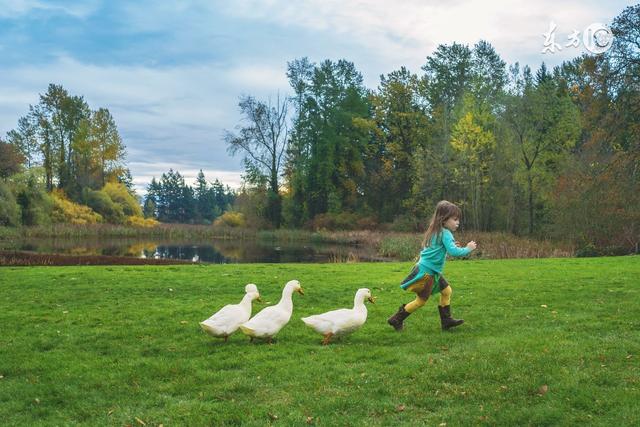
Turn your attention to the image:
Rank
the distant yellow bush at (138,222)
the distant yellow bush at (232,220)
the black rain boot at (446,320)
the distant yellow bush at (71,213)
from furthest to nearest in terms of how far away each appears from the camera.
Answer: the distant yellow bush at (232,220) → the distant yellow bush at (138,222) → the distant yellow bush at (71,213) → the black rain boot at (446,320)

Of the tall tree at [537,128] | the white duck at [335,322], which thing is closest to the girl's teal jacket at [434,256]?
the white duck at [335,322]

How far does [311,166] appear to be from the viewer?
65.4 metres

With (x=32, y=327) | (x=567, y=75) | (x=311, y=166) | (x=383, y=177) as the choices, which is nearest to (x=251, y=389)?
(x=32, y=327)

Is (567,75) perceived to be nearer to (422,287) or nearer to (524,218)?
(524,218)

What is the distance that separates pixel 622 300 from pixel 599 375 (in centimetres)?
596

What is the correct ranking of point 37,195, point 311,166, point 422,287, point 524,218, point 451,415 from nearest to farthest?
point 451,415 → point 422,287 → point 524,218 → point 37,195 → point 311,166

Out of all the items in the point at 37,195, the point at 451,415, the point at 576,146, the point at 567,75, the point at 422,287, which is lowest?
the point at 451,415

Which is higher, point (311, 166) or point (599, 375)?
point (311, 166)

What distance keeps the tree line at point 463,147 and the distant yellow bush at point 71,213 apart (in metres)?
17.3

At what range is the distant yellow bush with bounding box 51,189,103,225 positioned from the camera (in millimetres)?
53875

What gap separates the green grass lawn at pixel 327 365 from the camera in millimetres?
5559

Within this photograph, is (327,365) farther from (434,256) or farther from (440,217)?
(440,217)

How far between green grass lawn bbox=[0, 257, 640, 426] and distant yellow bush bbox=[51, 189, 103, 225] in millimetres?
45252

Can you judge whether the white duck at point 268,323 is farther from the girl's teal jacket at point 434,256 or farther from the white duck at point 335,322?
the girl's teal jacket at point 434,256
